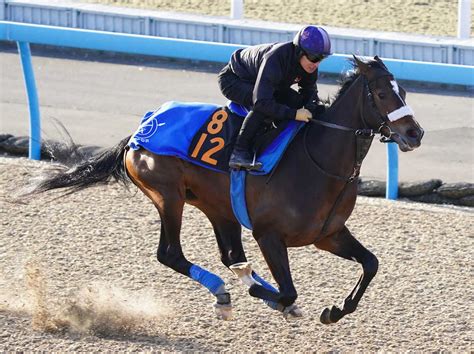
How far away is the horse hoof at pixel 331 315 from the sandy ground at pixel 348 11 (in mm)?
8250

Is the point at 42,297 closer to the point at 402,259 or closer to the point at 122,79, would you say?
the point at 402,259

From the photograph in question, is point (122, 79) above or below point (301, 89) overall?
below

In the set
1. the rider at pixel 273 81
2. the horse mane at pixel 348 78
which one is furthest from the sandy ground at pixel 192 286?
the horse mane at pixel 348 78

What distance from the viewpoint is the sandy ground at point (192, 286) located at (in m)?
6.30

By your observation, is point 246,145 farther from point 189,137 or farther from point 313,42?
point 313,42

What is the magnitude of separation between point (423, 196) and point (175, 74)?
5.14m

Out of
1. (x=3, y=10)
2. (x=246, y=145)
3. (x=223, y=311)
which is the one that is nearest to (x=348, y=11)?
(x=3, y=10)

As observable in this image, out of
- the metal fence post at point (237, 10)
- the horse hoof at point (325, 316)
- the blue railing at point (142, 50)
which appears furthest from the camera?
the metal fence post at point (237, 10)

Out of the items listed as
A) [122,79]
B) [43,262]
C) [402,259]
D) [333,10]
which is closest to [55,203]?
[43,262]

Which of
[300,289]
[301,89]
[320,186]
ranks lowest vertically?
[300,289]

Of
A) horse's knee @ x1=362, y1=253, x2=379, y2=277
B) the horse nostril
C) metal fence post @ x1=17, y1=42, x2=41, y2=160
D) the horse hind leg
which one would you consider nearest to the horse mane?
the horse nostril

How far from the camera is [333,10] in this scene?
1498cm

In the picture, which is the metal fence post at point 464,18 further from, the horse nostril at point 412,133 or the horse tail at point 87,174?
the horse nostril at point 412,133

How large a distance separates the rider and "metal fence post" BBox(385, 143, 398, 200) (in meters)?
2.56
